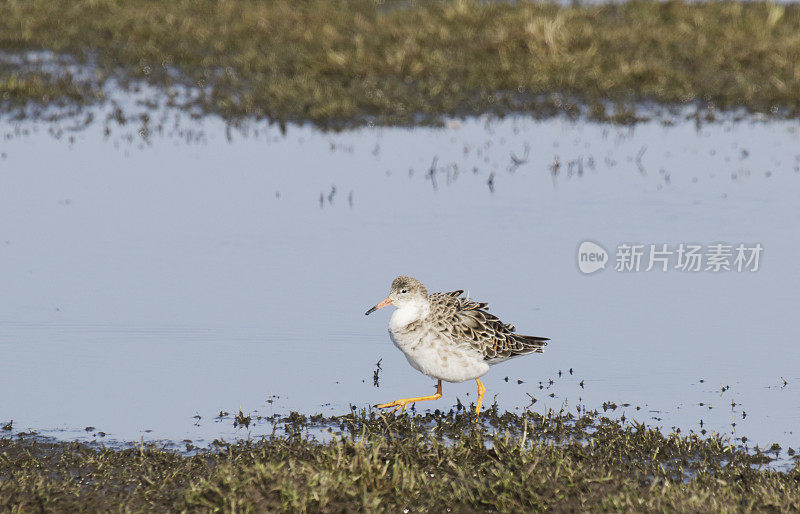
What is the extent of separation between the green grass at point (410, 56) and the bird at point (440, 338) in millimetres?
11371

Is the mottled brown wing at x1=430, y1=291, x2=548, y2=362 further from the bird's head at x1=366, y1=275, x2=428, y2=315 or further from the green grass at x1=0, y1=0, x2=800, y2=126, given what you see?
the green grass at x1=0, y1=0, x2=800, y2=126

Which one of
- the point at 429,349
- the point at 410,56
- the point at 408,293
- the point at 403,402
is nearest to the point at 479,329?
the point at 429,349

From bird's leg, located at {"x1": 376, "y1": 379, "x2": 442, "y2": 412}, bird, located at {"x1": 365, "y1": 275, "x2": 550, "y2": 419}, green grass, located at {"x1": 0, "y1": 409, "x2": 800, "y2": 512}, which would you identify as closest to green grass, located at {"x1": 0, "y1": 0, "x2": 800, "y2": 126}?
bird, located at {"x1": 365, "y1": 275, "x2": 550, "y2": 419}

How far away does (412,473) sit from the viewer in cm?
729

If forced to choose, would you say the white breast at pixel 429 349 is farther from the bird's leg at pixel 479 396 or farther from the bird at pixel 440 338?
the bird's leg at pixel 479 396

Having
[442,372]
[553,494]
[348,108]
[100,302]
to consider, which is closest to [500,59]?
[348,108]

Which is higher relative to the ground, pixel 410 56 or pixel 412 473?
pixel 410 56

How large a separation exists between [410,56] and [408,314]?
1498cm

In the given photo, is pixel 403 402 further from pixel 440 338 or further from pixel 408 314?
pixel 408 314

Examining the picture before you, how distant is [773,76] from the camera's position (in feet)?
77.0

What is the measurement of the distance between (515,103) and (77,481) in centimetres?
1546

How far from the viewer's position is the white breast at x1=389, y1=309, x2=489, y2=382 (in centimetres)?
921

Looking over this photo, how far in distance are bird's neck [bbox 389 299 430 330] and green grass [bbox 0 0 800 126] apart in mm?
11470

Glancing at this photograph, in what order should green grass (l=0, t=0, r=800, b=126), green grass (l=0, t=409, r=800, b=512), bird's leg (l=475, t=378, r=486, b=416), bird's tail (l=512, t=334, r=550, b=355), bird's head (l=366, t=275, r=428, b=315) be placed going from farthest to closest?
green grass (l=0, t=0, r=800, b=126) → bird's tail (l=512, t=334, r=550, b=355) → bird's head (l=366, t=275, r=428, b=315) → bird's leg (l=475, t=378, r=486, b=416) → green grass (l=0, t=409, r=800, b=512)
